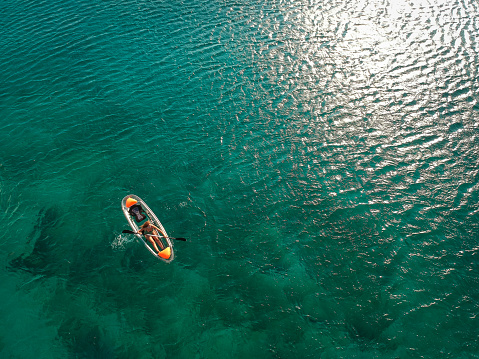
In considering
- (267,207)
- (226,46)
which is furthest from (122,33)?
(267,207)

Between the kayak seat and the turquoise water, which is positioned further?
the kayak seat

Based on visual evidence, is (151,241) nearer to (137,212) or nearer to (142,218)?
(142,218)

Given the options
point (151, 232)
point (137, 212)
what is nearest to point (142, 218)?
point (137, 212)

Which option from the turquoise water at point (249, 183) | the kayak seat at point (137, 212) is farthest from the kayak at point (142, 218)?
the turquoise water at point (249, 183)

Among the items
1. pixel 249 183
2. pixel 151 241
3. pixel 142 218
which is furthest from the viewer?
pixel 249 183

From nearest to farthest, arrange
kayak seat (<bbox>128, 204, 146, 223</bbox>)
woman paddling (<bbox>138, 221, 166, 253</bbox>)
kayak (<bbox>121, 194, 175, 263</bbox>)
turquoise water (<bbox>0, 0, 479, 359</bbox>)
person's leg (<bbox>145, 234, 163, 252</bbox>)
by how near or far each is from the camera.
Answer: turquoise water (<bbox>0, 0, 479, 359</bbox>) → kayak (<bbox>121, 194, 175, 263</bbox>) → person's leg (<bbox>145, 234, 163, 252</bbox>) → woman paddling (<bbox>138, 221, 166, 253</bbox>) → kayak seat (<bbox>128, 204, 146, 223</bbox>)

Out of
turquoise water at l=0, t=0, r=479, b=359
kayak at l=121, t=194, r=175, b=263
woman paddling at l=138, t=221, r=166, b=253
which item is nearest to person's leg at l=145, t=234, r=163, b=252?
woman paddling at l=138, t=221, r=166, b=253

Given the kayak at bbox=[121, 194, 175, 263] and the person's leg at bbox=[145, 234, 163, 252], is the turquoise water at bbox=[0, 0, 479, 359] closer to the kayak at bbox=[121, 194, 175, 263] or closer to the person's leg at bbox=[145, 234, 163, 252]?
the kayak at bbox=[121, 194, 175, 263]

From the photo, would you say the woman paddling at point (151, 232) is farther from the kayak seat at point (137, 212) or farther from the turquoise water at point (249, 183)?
the kayak seat at point (137, 212)
